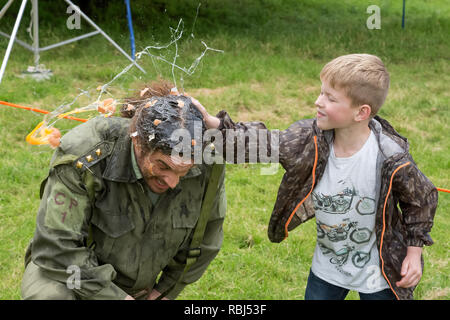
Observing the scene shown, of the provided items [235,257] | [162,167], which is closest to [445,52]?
[235,257]

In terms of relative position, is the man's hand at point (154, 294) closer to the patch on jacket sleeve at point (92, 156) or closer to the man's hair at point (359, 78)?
the patch on jacket sleeve at point (92, 156)

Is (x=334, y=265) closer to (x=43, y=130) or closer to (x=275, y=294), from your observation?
(x=275, y=294)

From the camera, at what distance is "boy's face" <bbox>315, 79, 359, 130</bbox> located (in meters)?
2.60

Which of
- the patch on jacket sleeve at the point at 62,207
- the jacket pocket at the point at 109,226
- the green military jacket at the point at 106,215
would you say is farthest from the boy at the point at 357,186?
the patch on jacket sleeve at the point at 62,207

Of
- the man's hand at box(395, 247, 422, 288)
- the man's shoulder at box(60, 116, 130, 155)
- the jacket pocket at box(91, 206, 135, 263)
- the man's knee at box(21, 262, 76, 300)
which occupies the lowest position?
the man's hand at box(395, 247, 422, 288)

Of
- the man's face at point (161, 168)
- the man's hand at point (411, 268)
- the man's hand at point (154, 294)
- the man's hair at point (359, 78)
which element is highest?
the man's hair at point (359, 78)

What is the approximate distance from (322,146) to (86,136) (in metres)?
1.04

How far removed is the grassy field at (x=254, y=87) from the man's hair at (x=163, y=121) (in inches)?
13.2

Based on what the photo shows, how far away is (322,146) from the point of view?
2697 millimetres

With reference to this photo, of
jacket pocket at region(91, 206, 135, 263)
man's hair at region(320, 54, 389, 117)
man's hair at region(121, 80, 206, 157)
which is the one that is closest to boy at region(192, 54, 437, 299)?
man's hair at region(320, 54, 389, 117)

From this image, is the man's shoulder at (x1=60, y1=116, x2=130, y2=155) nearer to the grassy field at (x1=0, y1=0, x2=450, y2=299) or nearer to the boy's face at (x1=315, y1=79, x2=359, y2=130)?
the grassy field at (x1=0, y1=0, x2=450, y2=299)

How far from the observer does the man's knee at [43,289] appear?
93.9 inches

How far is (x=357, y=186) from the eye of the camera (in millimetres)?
2723

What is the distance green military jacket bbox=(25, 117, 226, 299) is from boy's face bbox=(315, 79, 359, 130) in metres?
0.56
